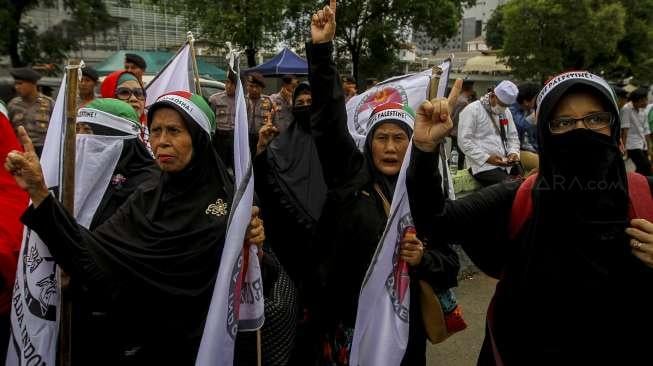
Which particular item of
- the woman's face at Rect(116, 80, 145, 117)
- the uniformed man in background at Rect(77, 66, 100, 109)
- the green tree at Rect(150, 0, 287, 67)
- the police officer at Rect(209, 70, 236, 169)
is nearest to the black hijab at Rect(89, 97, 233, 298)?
the woman's face at Rect(116, 80, 145, 117)

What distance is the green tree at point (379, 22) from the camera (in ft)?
64.0

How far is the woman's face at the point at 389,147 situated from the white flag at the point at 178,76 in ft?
5.82

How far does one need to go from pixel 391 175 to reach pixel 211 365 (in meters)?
1.13

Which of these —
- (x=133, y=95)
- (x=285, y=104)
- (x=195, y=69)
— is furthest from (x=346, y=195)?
(x=285, y=104)

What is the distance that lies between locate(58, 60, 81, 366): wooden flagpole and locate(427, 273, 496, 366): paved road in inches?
94.2

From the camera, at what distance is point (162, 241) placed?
2.11 m

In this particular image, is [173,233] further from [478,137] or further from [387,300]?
[478,137]

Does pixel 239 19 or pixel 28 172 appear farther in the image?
pixel 239 19

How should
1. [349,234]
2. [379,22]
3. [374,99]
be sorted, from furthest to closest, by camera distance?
[379,22] → [374,99] → [349,234]

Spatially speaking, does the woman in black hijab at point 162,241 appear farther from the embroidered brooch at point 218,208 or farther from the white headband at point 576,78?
the white headband at point 576,78

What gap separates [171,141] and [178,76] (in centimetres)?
183

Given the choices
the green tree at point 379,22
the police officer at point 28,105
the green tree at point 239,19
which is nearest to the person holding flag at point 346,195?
the police officer at point 28,105

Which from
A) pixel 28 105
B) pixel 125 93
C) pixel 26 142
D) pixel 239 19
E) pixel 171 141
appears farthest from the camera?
pixel 239 19

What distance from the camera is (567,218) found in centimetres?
168
